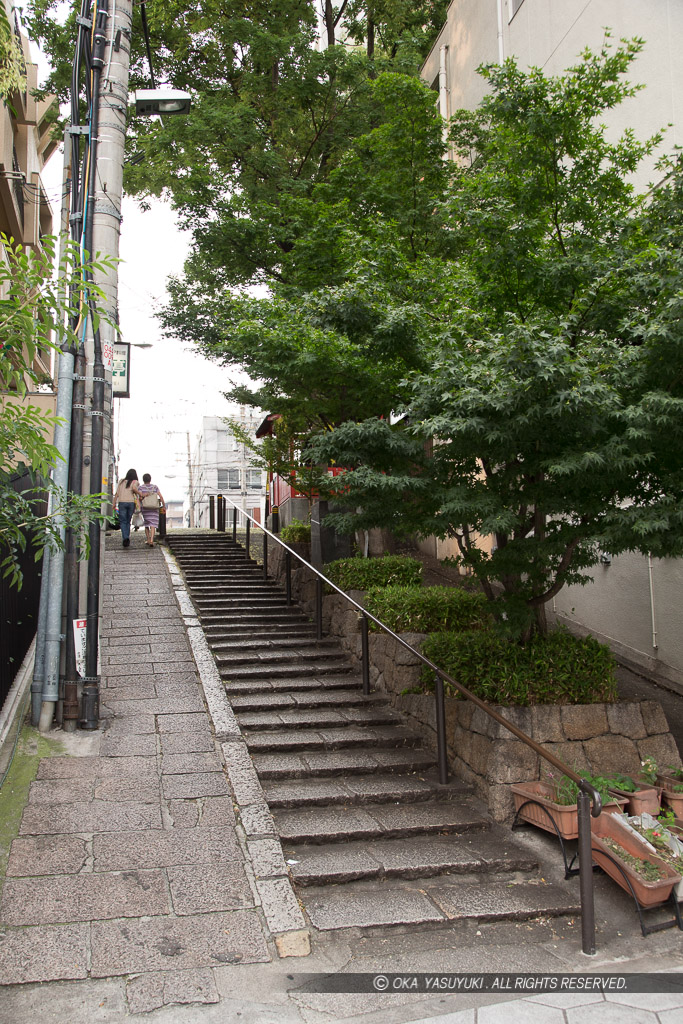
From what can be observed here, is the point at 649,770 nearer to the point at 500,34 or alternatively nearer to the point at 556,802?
the point at 556,802

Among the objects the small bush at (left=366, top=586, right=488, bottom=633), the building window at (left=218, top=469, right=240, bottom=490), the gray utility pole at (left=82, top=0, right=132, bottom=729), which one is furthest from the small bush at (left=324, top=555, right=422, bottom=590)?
the building window at (left=218, top=469, right=240, bottom=490)

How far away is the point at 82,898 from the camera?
170 inches

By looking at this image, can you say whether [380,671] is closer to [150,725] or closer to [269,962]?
[150,725]

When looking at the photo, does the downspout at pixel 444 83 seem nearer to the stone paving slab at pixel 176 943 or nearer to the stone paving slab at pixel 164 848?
the stone paving slab at pixel 164 848

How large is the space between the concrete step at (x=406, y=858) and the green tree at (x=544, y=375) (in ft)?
5.75

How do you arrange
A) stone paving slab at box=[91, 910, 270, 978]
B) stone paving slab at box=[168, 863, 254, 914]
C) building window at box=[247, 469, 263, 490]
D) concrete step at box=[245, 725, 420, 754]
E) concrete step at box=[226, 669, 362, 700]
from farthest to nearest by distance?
1. building window at box=[247, 469, 263, 490]
2. concrete step at box=[226, 669, 362, 700]
3. concrete step at box=[245, 725, 420, 754]
4. stone paving slab at box=[168, 863, 254, 914]
5. stone paving slab at box=[91, 910, 270, 978]

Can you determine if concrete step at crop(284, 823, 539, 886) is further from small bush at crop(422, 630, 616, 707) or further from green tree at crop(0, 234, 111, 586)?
green tree at crop(0, 234, 111, 586)

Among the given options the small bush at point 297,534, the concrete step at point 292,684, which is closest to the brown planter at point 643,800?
the concrete step at point 292,684

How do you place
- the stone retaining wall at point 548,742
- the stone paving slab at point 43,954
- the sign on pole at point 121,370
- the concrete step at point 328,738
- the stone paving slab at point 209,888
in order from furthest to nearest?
the sign on pole at point 121,370 → the concrete step at point 328,738 → the stone retaining wall at point 548,742 → the stone paving slab at point 209,888 → the stone paving slab at point 43,954

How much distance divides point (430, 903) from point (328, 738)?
242 cm

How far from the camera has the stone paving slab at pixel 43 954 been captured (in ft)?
12.1

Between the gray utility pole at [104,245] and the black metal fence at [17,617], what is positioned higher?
the gray utility pole at [104,245]

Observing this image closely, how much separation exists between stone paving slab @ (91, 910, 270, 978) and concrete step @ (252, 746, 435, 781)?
1.95 m

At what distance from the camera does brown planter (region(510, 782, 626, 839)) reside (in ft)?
16.9
